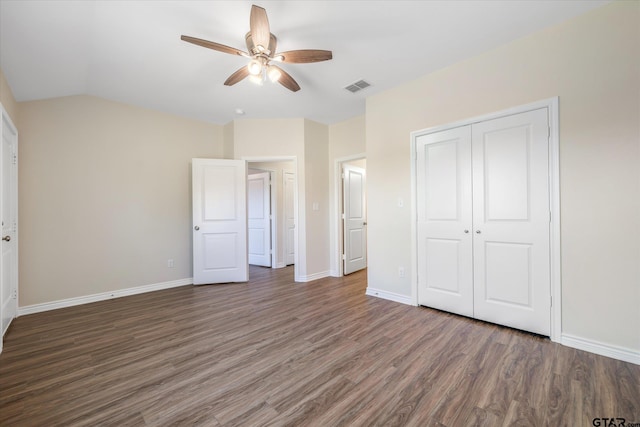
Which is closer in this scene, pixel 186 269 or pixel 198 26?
pixel 198 26

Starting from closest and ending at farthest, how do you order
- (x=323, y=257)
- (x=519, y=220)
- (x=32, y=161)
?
(x=519, y=220) → (x=32, y=161) → (x=323, y=257)

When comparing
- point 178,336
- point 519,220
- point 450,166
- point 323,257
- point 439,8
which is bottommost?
point 178,336

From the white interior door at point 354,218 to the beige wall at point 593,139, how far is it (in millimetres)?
2420

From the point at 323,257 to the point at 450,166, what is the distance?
2.57 m

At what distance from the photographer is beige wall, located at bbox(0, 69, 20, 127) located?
7.93 ft

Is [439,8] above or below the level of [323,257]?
above

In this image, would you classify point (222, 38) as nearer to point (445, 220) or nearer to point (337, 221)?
point (445, 220)

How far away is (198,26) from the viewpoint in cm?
220

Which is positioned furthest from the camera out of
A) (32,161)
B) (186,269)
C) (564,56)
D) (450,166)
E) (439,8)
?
(186,269)

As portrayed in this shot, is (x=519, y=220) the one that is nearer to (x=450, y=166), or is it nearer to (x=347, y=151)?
(x=450, y=166)

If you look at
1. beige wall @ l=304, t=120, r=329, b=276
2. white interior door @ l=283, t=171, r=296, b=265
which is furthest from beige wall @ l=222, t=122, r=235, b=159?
white interior door @ l=283, t=171, r=296, b=265

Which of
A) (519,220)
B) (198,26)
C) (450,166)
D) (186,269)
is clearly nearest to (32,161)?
(186,269)

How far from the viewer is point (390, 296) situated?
3322mm

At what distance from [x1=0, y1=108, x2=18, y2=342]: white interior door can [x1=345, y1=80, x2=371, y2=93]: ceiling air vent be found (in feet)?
11.2
